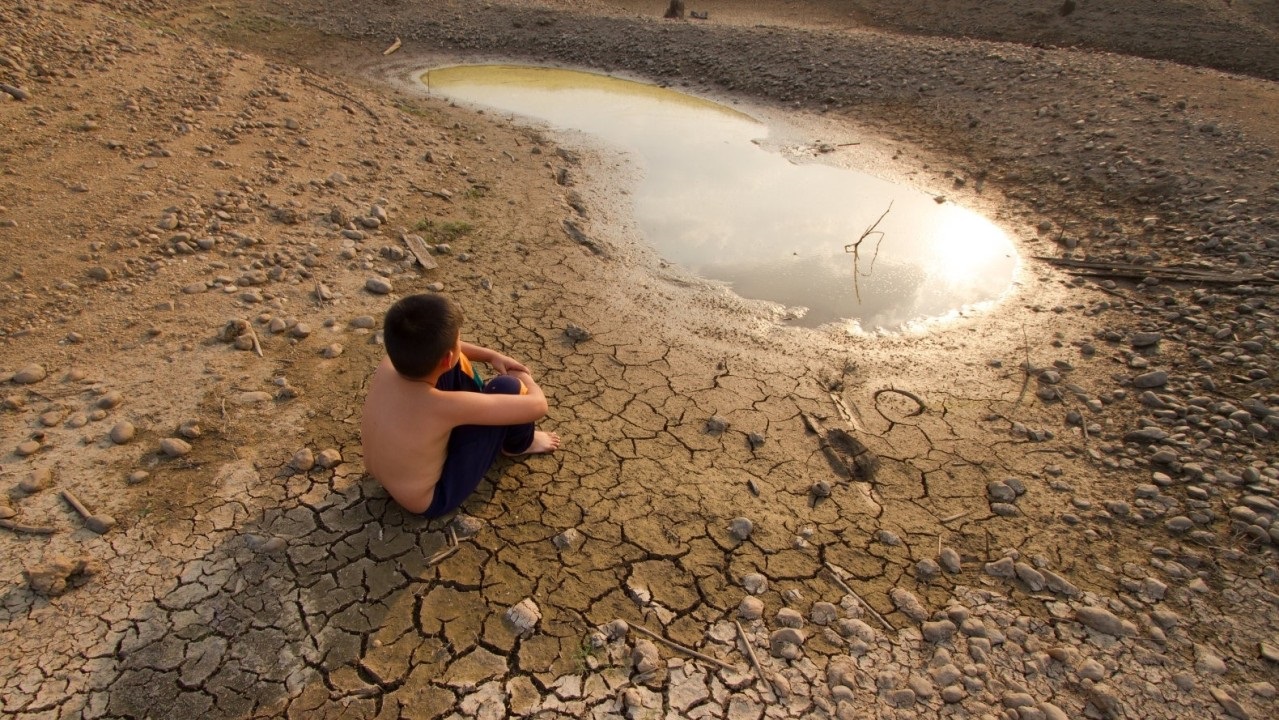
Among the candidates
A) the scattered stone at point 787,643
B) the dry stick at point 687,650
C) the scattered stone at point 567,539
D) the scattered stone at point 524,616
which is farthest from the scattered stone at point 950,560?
the scattered stone at point 524,616

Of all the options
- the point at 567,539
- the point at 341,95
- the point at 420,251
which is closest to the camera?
the point at 567,539

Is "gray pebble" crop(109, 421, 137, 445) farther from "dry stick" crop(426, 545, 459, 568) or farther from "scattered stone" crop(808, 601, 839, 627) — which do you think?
"scattered stone" crop(808, 601, 839, 627)

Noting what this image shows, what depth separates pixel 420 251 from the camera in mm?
4918

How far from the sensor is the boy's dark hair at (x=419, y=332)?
7.79ft

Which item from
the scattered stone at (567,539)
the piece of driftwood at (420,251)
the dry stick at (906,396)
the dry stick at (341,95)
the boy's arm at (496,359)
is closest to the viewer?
the scattered stone at (567,539)

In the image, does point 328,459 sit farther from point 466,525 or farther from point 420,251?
point 420,251

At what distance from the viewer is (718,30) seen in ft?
37.5

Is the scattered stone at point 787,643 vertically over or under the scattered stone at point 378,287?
under

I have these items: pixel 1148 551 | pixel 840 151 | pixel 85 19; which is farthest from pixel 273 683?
pixel 85 19

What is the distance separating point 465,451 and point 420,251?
266cm

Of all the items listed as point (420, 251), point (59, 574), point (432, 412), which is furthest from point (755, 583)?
point (420, 251)

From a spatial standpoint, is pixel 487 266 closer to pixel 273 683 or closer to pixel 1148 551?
pixel 273 683

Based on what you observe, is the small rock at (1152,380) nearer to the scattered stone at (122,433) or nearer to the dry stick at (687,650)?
the dry stick at (687,650)

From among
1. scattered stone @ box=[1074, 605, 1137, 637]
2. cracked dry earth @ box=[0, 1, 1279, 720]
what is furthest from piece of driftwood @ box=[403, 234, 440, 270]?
scattered stone @ box=[1074, 605, 1137, 637]
